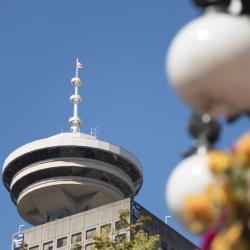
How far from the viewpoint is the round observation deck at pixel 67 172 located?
118m

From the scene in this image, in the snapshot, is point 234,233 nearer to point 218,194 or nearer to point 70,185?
point 218,194

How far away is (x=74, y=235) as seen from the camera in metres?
113

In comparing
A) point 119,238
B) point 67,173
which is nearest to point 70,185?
point 67,173

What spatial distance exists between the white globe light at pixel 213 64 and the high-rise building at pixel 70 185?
10711 cm

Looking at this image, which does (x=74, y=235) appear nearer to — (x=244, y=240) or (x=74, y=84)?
(x=74, y=84)

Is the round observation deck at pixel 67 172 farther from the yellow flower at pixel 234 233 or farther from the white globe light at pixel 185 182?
the yellow flower at pixel 234 233

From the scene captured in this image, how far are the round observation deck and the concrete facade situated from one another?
535 cm

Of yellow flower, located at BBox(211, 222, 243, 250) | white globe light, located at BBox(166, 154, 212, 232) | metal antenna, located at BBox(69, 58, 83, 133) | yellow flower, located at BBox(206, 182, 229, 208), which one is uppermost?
metal antenna, located at BBox(69, 58, 83, 133)

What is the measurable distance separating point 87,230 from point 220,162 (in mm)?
109772

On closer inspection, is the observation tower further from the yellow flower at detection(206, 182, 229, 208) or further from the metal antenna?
the yellow flower at detection(206, 182, 229, 208)

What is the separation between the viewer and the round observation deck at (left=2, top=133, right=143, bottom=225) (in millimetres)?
118188

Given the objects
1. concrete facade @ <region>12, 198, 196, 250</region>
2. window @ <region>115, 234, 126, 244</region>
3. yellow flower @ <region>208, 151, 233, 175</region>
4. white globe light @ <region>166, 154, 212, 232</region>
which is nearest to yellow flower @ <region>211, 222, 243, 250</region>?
yellow flower @ <region>208, 151, 233, 175</region>

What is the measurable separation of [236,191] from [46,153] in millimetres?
116413

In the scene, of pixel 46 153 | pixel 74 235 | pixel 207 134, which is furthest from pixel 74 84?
pixel 207 134
